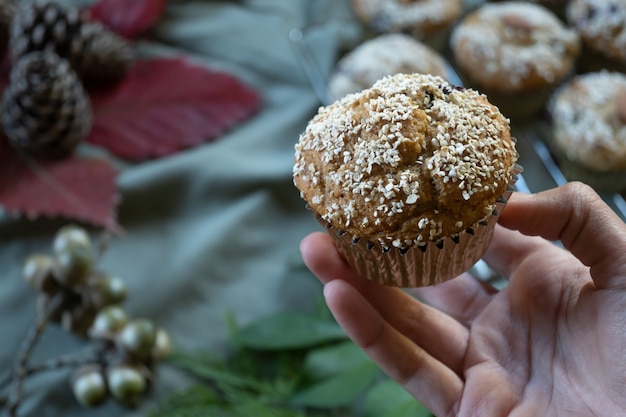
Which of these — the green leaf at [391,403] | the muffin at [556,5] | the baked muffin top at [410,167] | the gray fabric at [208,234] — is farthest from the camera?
the muffin at [556,5]

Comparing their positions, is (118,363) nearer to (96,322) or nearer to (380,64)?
(96,322)

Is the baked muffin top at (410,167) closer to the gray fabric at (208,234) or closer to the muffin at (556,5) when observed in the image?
the gray fabric at (208,234)

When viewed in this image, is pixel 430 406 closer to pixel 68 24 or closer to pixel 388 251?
pixel 388 251

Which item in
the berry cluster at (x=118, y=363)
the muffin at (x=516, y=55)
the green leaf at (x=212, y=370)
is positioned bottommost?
the green leaf at (x=212, y=370)

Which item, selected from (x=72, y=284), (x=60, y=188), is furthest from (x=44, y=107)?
(x=72, y=284)

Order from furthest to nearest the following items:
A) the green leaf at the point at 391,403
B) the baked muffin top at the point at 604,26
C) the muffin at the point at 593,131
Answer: the baked muffin top at the point at 604,26 → the muffin at the point at 593,131 → the green leaf at the point at 391,403

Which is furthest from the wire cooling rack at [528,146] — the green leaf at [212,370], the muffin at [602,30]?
the green leaf at [212,370]
